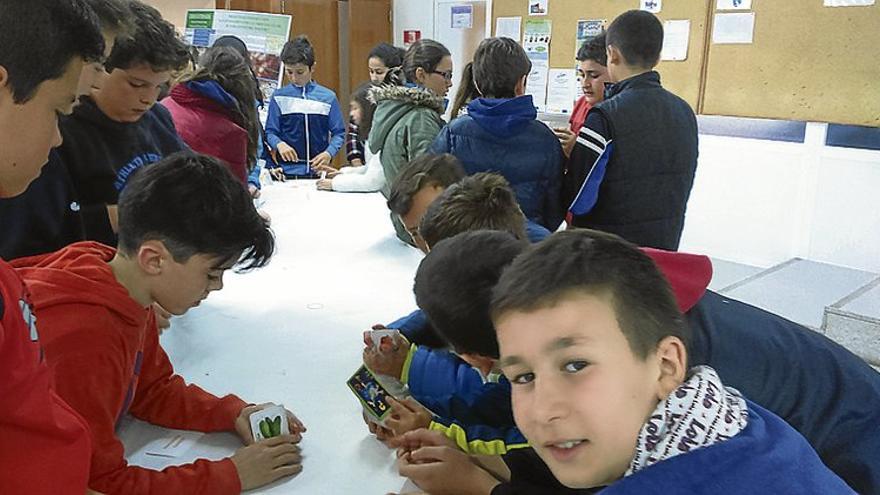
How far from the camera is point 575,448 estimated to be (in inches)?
30.3

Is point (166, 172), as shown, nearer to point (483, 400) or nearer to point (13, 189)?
point (13, 189)

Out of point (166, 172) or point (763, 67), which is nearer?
point (166, 172)

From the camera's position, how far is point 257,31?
15.5 ft

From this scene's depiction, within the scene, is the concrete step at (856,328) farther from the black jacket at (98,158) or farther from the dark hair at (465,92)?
the black jacket at (98,158)

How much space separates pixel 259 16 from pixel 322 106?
0.90 metres

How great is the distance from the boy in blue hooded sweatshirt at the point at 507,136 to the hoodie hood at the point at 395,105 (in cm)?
36

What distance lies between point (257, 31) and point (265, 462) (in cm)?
416

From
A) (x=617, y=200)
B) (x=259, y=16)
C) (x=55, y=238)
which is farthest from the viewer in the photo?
(x=259, y=16)

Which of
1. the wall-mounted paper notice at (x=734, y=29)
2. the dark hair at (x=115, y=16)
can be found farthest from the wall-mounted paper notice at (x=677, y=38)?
the dark hair at (x=115, y=16)

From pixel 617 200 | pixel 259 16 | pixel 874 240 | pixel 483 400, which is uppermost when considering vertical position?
pixel 259 16

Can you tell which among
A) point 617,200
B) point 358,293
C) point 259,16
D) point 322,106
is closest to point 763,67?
point 617,200

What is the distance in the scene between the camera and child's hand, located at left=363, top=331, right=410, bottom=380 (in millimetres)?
1384

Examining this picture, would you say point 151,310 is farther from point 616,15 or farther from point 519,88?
point 616,15

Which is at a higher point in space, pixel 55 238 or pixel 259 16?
pixel 259 16
